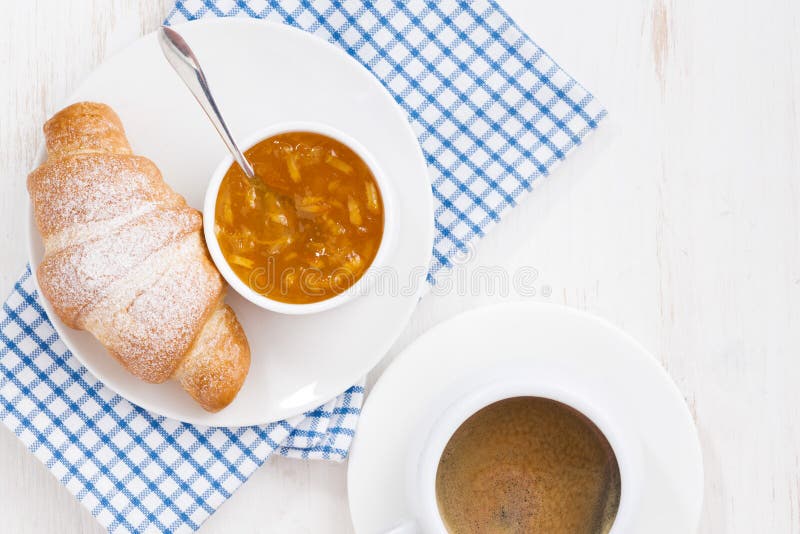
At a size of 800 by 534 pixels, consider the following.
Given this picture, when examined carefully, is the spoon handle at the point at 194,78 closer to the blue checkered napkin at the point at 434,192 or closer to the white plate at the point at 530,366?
the blue checkered napkin at the point at 434,192

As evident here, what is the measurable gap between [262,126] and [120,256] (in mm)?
369

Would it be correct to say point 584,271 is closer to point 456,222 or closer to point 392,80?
point 456,222

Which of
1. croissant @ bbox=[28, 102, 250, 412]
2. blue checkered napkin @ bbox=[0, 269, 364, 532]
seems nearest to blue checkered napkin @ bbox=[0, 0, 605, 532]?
blue checkered napkin @ bbox=[0, 269, 364, 532]

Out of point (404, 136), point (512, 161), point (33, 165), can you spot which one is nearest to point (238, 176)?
point (404, 136)

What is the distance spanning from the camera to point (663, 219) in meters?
1.78

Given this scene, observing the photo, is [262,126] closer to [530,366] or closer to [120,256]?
[120,256]

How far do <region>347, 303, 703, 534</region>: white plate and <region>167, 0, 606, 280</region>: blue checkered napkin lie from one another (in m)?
0.19

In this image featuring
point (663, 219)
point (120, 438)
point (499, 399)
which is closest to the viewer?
point (499, 399)

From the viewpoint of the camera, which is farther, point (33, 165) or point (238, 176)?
point (33, 165)

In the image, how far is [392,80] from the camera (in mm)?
1724

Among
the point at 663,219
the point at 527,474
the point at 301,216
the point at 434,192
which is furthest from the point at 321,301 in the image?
the point at 663,219

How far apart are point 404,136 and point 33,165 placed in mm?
722

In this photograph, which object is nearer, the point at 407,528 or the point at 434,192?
the point at 407,528

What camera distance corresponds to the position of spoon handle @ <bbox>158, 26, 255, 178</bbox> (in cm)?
142
